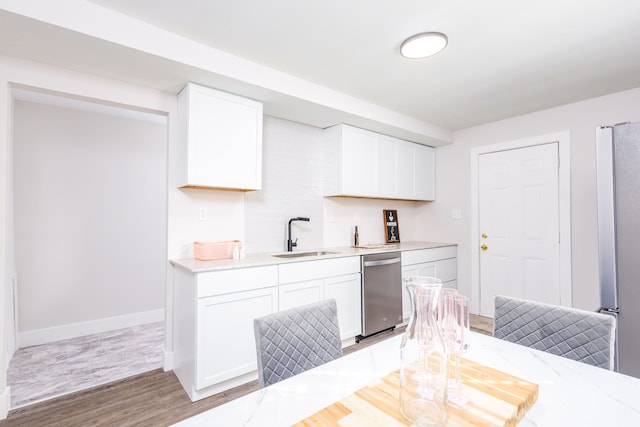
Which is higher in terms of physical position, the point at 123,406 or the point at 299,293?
the point at 299,293

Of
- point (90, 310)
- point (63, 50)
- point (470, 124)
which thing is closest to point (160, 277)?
point (90, 310)

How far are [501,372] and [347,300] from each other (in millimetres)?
1937

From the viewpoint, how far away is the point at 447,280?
12.8 feet

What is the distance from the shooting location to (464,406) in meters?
0.83

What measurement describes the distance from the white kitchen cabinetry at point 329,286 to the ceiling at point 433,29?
159 centimetres

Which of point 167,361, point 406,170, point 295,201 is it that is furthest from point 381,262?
point 167,361

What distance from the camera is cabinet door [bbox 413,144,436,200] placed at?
409 centimetres

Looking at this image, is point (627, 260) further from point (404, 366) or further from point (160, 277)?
point (160, 277)

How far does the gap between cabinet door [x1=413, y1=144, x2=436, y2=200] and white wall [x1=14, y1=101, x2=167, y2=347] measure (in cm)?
323

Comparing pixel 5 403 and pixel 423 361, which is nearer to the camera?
pixel 423 361

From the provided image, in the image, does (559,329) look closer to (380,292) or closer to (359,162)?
(380,292)

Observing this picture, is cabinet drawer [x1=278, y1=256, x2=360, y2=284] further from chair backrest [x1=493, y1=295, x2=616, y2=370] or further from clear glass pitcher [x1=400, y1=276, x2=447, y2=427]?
clear glass pitcher [x1=400, y1=276, x2=447, y2=427]

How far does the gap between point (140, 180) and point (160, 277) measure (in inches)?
47.1

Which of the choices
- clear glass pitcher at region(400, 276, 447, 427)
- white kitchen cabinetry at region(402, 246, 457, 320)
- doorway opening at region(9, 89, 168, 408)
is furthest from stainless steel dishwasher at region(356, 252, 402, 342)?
clear glass pitcher at region(400, 276, 447, 427)
